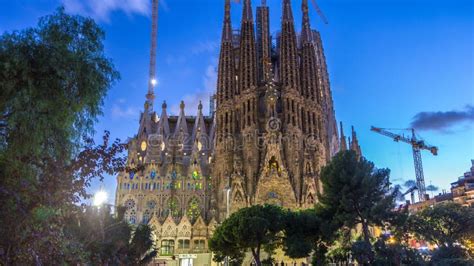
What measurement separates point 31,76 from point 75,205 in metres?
4.36

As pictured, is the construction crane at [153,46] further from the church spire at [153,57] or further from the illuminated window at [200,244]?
the illuminated window at [200,244]

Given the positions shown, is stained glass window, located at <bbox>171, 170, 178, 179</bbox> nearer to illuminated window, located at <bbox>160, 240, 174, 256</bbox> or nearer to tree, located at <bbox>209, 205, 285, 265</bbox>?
illuminated window, located at <bbox>160, 240, 174, 256</bbox>

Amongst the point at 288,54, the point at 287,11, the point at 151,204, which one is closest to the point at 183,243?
the point at 151,204

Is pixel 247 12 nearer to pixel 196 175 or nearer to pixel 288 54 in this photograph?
pixel 288 54

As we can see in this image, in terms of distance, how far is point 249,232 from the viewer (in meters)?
33.9

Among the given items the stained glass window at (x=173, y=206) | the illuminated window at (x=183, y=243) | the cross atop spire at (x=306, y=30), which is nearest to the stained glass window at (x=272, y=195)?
the illuminated window at (x=183, y=243)

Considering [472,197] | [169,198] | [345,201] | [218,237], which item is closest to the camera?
[345,201]

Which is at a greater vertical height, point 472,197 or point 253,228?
point 472,197

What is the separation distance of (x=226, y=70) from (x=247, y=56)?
13.8 feet

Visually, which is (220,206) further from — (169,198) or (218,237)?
(218,237)

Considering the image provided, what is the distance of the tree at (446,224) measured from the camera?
118ft

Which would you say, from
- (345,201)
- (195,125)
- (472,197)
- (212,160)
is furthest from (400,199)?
(472,197)

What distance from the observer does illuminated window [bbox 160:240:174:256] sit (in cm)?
5462

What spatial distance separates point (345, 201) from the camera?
31250 millimetres
